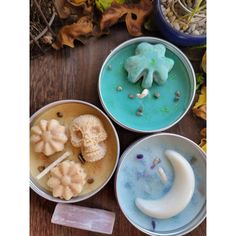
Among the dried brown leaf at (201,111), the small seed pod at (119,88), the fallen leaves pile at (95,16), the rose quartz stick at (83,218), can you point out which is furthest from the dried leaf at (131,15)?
the rose quartz stick at (83,218)

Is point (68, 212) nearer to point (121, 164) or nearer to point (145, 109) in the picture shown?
point (121, 164)

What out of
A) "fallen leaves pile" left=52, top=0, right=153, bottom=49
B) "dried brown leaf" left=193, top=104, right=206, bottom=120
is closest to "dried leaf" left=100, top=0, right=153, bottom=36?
"fallen leaves pile" left=52, top=0, right=153, bottom=49

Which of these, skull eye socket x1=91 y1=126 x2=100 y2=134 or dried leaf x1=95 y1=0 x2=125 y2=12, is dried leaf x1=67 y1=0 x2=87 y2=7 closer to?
dried leaf x1=95 y1=0 x2=125 y2=12

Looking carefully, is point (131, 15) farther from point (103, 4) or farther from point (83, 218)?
point (83, 218)

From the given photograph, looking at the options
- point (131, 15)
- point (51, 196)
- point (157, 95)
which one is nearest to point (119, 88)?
point (157, 95)

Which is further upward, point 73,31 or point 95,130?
point 73,31
